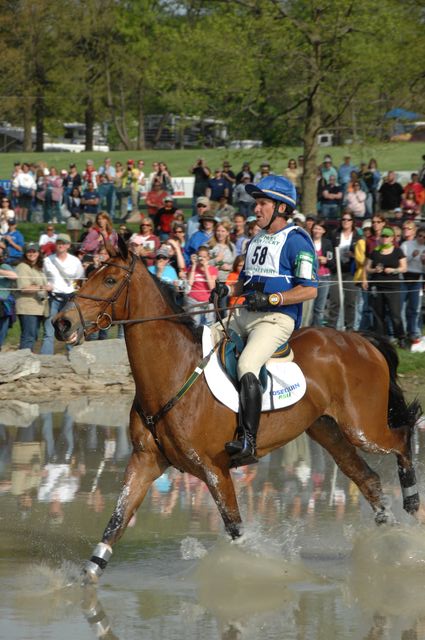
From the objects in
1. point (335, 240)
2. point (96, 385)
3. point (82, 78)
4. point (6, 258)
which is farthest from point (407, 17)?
point (82, 78)

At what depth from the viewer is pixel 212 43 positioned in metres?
24.8

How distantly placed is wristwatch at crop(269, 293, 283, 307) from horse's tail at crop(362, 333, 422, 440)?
1.59 metres

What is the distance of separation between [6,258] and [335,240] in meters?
5.12

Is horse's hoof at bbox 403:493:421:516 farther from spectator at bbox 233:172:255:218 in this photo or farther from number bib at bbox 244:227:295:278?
spectator at bbox 233:172:255:218

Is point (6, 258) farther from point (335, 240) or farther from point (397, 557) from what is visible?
point (397, 557)

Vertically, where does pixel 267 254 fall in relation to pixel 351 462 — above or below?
above

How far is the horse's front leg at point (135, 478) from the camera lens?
7191 millimetres

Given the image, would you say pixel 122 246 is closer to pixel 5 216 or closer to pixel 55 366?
pixel 55 366

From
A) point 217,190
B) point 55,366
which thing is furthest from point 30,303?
point 217,190

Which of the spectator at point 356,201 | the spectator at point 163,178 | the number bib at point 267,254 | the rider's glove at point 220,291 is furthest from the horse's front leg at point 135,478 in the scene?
the spectator at point 163,178

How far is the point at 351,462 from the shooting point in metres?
8.42

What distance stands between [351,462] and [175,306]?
2.00 meters

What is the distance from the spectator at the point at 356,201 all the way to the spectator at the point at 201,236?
7.15 metres

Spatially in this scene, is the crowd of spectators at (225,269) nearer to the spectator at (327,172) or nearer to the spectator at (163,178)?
the spectator at (327,172)
